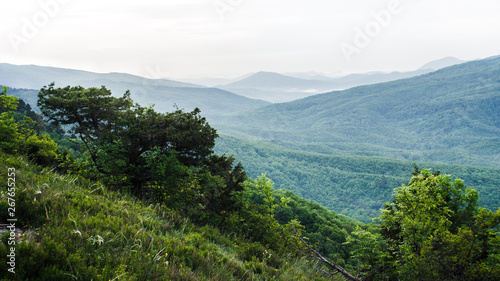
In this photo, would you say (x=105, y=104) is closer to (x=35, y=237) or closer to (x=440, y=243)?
(x=35, y=237)

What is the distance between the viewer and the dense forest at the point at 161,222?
156 inches

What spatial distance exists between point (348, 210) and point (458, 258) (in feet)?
558

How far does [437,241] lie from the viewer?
642cm

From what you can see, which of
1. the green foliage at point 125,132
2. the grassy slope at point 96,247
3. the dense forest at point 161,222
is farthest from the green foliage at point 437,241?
the green foliage at point 125,132

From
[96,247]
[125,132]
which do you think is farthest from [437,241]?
[125,132]

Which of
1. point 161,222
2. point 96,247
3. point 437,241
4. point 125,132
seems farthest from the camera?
point 125,132

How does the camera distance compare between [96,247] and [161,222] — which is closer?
[96,247]

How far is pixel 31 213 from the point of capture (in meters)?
4.48

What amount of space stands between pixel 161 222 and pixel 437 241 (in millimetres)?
6763

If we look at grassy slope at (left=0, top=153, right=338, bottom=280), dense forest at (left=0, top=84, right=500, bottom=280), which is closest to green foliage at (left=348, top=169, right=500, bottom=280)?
dense forest at (left=0, top=84, right=500, bottom=280)

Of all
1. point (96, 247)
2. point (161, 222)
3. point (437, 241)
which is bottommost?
point (437, 241)

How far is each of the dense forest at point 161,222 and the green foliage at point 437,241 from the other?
0.12 ft

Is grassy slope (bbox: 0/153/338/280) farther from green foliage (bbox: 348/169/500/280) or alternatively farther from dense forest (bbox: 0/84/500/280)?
green foliage (bbox: 348/169/500/280)

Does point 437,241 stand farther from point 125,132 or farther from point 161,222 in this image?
point 125,132
